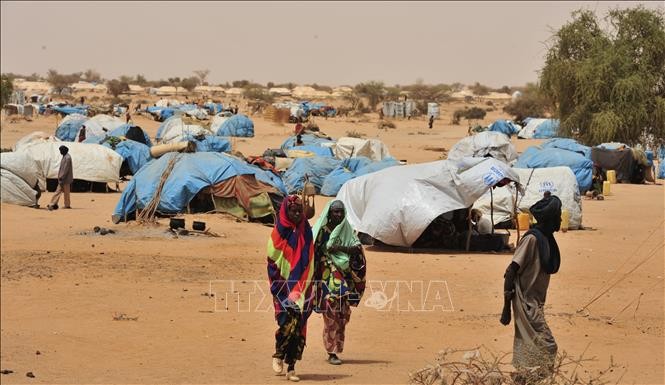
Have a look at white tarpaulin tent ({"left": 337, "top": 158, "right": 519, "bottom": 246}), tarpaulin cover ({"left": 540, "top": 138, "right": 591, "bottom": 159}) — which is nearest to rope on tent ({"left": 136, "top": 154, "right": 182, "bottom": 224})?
white tarpaulin tent ({"left": 337, "top": 158, "right": 519, "bottom": 246})

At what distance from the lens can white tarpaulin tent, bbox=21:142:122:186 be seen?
872 inches

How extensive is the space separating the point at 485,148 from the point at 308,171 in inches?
245

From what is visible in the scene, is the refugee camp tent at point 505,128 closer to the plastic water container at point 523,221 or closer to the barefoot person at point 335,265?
the plastic water container at point 523,221

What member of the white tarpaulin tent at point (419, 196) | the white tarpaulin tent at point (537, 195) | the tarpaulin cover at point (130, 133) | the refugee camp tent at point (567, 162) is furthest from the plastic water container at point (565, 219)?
the tarpaulin cover at point (130, 133)

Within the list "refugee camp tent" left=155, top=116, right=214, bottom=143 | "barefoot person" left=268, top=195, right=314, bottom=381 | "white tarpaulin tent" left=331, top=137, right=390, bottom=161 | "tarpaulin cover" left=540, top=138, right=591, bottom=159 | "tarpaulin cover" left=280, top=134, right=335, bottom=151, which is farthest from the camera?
"refugee camp tent" left=155, top=116, right=214, bottom=143

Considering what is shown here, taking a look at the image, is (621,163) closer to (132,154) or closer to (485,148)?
(485,148)

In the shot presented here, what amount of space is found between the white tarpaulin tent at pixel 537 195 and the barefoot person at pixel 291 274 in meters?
10.7

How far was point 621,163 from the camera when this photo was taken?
29812mm

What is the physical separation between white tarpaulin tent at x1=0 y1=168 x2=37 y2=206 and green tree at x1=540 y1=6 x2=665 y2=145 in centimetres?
2146

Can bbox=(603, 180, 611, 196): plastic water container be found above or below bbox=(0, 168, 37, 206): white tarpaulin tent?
below

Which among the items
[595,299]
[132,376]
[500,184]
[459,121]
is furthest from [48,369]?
[459,121]

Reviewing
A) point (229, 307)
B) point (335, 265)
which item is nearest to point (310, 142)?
point (229, 307)

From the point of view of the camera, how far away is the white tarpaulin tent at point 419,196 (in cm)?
1582

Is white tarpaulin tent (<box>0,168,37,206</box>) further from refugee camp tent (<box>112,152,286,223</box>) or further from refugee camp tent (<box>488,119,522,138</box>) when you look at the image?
refugee camp tent (<box>488,119,522,138</box>)
